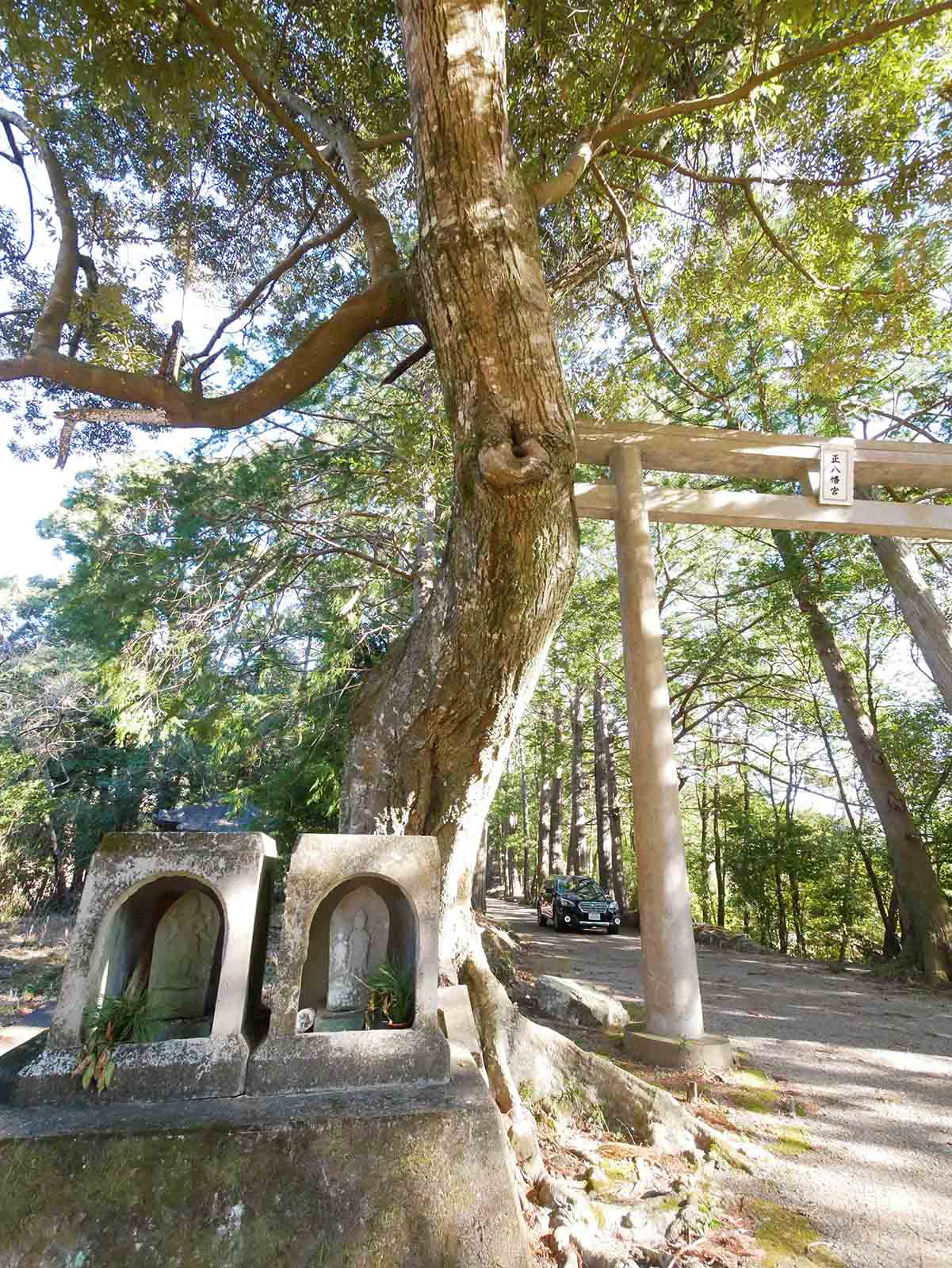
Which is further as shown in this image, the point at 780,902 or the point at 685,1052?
the point at 780,902

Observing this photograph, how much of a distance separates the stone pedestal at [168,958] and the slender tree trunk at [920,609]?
26.1ft

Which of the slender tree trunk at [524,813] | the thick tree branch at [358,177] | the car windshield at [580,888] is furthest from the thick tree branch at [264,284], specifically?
the slender tree trunk at [524,813]

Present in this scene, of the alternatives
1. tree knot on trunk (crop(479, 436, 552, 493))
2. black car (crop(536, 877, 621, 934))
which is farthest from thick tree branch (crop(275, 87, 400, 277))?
black car (crop(536, 877, 621, 934))

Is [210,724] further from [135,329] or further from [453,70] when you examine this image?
[453,70]

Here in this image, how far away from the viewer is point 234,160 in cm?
580

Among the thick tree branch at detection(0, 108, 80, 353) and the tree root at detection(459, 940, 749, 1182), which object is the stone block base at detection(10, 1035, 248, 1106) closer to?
the tree root at detection(459, 940, 749, 1182)

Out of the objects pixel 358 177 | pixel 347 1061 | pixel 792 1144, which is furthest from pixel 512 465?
pixel 792 1144

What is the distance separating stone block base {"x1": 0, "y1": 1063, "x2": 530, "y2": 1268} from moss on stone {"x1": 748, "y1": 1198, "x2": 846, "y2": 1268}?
1.12 meters

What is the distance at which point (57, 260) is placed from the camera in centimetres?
412

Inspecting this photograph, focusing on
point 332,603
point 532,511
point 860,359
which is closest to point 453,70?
point 532,511

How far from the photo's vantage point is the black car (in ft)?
42.8

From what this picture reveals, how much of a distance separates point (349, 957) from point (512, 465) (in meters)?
2.20

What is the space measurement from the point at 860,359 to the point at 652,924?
17.2ft

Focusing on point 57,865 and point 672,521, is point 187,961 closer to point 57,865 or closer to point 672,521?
point 672,521
